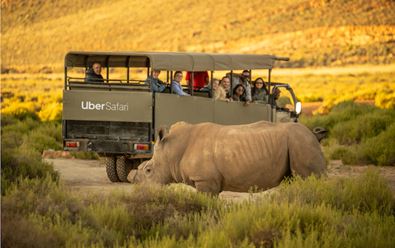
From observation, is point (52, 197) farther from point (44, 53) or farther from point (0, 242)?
point (44, 53)

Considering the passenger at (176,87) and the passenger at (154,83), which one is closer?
the passenger at (154,83)

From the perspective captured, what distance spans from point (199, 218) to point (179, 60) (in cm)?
642

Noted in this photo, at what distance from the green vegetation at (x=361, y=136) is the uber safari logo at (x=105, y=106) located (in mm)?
6497

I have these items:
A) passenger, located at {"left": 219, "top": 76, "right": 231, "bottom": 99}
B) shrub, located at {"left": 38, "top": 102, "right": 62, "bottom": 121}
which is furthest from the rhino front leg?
shrub, located at {"left": 38, "top": 102, "right": 62, "bottom": 121}

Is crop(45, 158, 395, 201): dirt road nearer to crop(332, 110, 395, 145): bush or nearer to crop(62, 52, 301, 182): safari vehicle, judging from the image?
crop(62, 52, 301, 182): safari vehicle

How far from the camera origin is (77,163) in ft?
70.4

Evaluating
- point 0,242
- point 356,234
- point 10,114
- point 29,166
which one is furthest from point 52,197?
point 10,114

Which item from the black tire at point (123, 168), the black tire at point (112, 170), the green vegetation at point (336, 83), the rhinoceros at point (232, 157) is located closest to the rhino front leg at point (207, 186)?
the rhinoceros at point (232, 157)

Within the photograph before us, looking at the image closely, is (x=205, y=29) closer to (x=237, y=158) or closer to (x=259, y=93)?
(x=259, y=93)

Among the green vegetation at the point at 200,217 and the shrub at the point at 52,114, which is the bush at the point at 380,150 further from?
the shrub at the point at 52,114

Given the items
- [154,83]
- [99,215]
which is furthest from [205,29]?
[99,215]

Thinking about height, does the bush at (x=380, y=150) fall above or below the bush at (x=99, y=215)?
below

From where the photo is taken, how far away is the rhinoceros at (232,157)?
12656 mm

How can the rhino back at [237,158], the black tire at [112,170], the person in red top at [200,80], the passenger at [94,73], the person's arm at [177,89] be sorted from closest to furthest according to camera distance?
the rhino back at [237,158], the person's arm at [177,89], the black tire at [112,170], the passenger at [94,73], the person in red top at [200,80]
